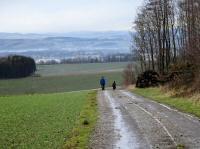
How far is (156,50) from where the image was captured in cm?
8875

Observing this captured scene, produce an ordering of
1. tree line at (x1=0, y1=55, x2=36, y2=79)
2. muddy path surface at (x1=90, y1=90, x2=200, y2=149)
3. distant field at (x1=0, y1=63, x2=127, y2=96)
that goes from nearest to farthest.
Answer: muddy path surface at (x1=90, y1=90, x2=200, y2=149), distant field at (x1=0, y1=63, x2=127, y2=96), tree line at (x1=0, y1=55, x2=36, y2=79)

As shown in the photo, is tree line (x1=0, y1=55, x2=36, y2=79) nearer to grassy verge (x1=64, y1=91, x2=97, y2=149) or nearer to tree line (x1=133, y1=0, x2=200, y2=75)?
tree line (x1=133, y1=0, x2=200, y2=75)

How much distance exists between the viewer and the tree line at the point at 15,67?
451 feet

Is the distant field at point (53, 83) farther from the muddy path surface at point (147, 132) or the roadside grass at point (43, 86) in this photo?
the muddy path surface at point (147, 132)

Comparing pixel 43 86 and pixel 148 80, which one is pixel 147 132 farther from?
pixel 43 86

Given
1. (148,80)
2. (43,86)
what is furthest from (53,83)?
(148,80)

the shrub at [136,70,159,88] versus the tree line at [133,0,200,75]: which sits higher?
the tree line at [133,0,200,75]

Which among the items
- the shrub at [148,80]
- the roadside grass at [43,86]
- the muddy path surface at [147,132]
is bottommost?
the roadside grass at [43,86]

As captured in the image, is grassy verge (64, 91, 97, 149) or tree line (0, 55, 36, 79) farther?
tree line (0, 55, 36, 79)

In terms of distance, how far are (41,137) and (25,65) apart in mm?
129249

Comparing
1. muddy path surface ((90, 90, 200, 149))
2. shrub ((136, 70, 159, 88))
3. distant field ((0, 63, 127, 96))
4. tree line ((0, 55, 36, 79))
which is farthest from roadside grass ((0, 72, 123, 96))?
muddy path surface ((90, 90, 200, 149))

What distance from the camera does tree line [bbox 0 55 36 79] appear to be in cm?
13739

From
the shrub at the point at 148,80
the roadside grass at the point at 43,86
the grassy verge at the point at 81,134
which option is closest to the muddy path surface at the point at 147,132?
the grassy verge at the point at 81,134

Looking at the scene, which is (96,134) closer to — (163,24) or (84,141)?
(84,141)
